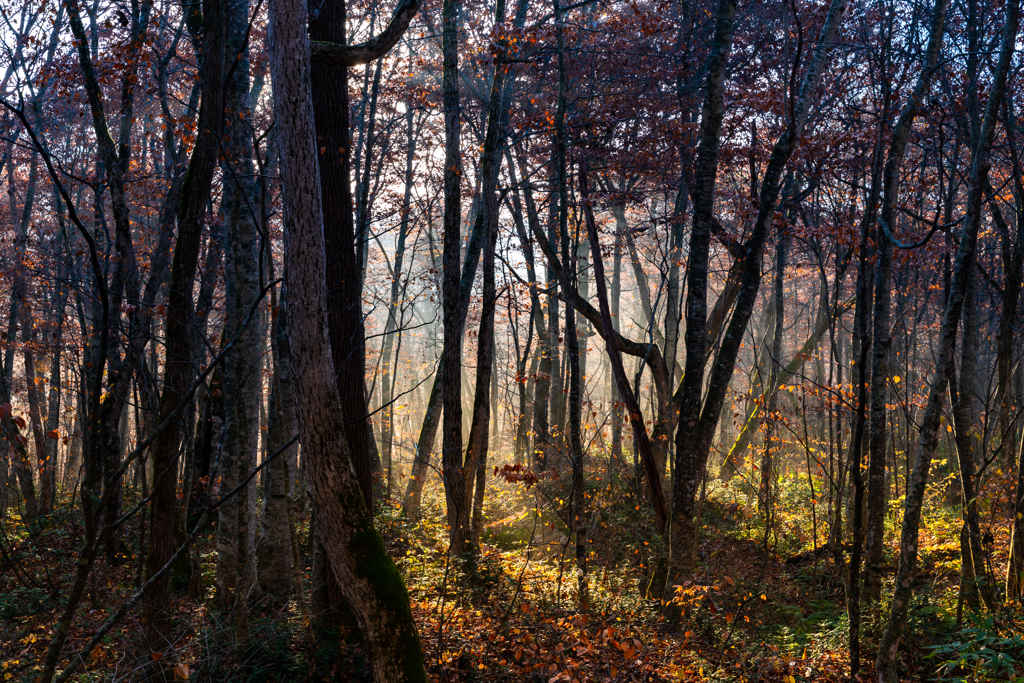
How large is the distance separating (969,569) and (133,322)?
9.38 metres

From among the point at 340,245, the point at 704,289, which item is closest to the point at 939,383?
the point at 704,289

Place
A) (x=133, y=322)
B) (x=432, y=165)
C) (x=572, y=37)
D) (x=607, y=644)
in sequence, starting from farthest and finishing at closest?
1. (x=432, y=165)
2. (x=572, y=37)
3. (x=607, y=644)
4. (x=133, y=322)

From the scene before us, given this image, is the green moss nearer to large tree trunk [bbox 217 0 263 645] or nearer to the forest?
the forest

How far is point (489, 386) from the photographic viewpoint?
970 centimetres

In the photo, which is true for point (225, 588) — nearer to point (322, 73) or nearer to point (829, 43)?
point (322, 73)

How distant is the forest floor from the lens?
221 inches

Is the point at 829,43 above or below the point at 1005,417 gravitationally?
above

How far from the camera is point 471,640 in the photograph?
6.54 meters

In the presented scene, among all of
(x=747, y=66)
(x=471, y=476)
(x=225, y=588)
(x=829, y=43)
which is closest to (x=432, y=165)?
(x=747, y=66)

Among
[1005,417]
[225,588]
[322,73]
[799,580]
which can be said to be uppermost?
[322,73]

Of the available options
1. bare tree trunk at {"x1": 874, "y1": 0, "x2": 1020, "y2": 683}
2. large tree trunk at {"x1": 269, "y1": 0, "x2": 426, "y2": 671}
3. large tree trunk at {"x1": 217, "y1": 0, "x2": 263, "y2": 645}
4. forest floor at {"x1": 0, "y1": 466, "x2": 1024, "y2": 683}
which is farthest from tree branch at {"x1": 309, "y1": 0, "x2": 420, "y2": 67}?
bare tree trunk at {"x1": 874, "y1": 0, "x2": 1020, "y2": 683}

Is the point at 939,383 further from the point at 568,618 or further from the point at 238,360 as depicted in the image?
the point at 238,360

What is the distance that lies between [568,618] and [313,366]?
15.1 feet

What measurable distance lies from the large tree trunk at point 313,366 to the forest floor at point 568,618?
52.8 inches
